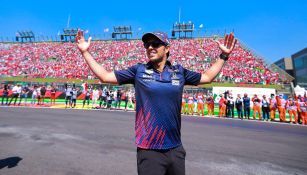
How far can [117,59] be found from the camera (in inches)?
1774

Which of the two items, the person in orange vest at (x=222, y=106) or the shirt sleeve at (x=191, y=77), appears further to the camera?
the person in orange vest at (x=222, y=106)

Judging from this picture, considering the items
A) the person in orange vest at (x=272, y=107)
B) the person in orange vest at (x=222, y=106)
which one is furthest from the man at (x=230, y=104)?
the person in orange vest at (x=272, y=107)

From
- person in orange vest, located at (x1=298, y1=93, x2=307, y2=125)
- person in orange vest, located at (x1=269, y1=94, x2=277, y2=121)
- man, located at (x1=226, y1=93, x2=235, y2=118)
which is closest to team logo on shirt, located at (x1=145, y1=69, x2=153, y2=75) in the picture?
person in orange vest, located at (x1=298, y1=93, x2=307, y2=125)

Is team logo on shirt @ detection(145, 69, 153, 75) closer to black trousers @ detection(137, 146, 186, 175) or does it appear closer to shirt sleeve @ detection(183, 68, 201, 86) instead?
shirt sleeve @ detection(183, 68, 201, 86)

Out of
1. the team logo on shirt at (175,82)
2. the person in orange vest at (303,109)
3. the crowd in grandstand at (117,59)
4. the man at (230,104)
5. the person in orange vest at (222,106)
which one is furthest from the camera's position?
the crowd in grandstand at (117,59)

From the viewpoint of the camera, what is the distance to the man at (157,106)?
208 cm

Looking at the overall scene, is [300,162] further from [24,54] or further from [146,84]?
[24,54]

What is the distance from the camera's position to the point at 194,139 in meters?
7.74

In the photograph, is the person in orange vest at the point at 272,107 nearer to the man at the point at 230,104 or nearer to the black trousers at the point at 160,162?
the man at the point at 230,104

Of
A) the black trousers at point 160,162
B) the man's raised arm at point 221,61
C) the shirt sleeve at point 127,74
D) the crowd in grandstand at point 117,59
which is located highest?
the crowd in grandstand at point 117,59

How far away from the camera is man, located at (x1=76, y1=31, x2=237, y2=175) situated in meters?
2.08

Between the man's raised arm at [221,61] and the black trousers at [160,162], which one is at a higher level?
the man's raised arm at [221,61]

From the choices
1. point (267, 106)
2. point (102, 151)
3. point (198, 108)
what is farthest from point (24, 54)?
point (102, 151)

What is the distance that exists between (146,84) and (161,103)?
0.23m
